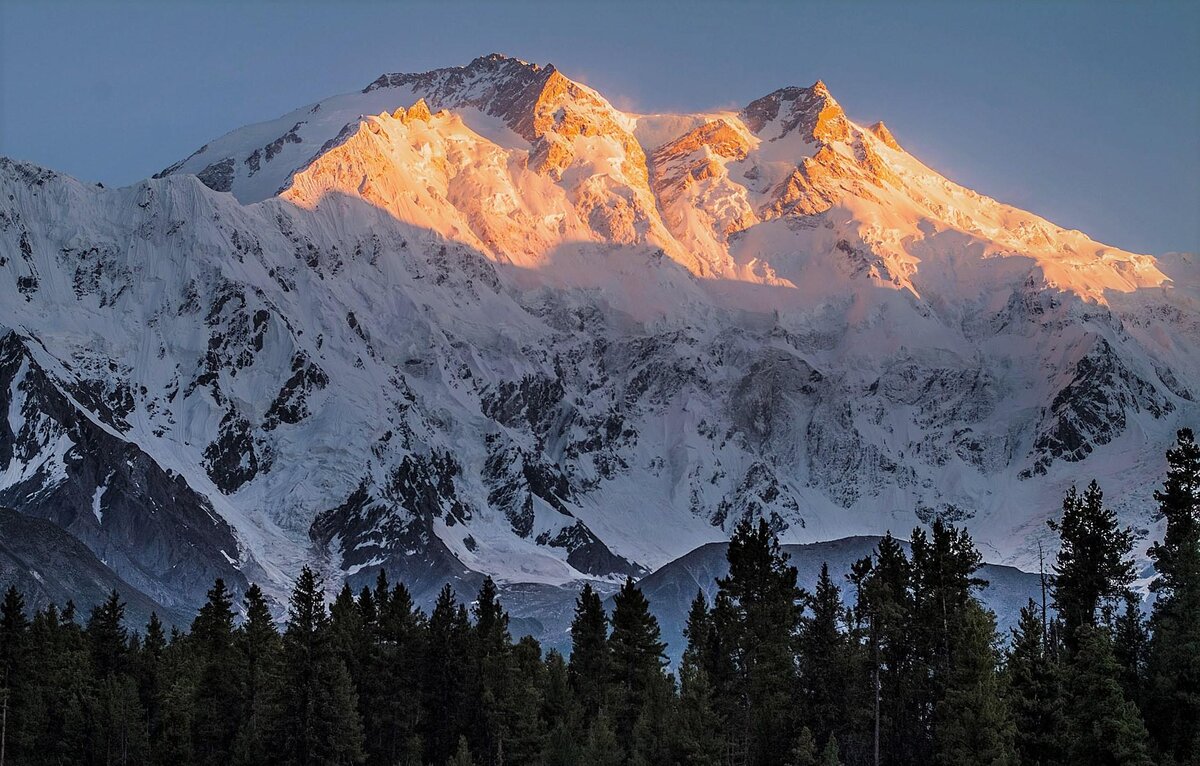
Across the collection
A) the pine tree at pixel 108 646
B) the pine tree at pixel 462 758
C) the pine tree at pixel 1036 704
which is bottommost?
the pine tree at pixel 462 758

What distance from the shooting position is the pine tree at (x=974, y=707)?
75.0 metres

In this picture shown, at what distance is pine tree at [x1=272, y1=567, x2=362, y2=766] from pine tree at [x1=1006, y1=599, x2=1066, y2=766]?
43.2 metres

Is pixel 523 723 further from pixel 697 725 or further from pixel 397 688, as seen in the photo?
pixel 697 725

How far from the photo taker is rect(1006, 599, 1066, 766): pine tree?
7494 cm

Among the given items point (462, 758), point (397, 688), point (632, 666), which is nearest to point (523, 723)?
point (462, 758)

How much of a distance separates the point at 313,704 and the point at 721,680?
88.1ft

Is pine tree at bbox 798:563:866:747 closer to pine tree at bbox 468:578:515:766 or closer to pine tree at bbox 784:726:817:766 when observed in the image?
pine tree at bbox 784:726:817:766

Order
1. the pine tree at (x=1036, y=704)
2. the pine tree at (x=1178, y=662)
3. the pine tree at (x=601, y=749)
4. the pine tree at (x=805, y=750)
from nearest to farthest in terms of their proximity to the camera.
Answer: the pine tree at (x=1178, y=662) < the pine tree at (x=1036, y=704) < the pine tree at (x=805, y=750) < the pine tree at (x=601, y=749)

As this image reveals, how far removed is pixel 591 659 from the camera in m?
108

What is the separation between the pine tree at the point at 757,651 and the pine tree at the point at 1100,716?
18.6 m

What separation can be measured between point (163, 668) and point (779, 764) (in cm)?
5404

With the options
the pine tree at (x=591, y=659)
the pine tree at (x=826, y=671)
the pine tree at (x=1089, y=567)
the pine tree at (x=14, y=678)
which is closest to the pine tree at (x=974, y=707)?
the pine tree at (x=1089, y=567)

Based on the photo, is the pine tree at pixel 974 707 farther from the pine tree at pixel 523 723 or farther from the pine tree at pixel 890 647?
the pine tree at pixel 523 723

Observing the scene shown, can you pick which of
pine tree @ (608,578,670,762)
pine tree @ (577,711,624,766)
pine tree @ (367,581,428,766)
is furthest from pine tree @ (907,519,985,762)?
pine tree @ (367,581,428,766)
